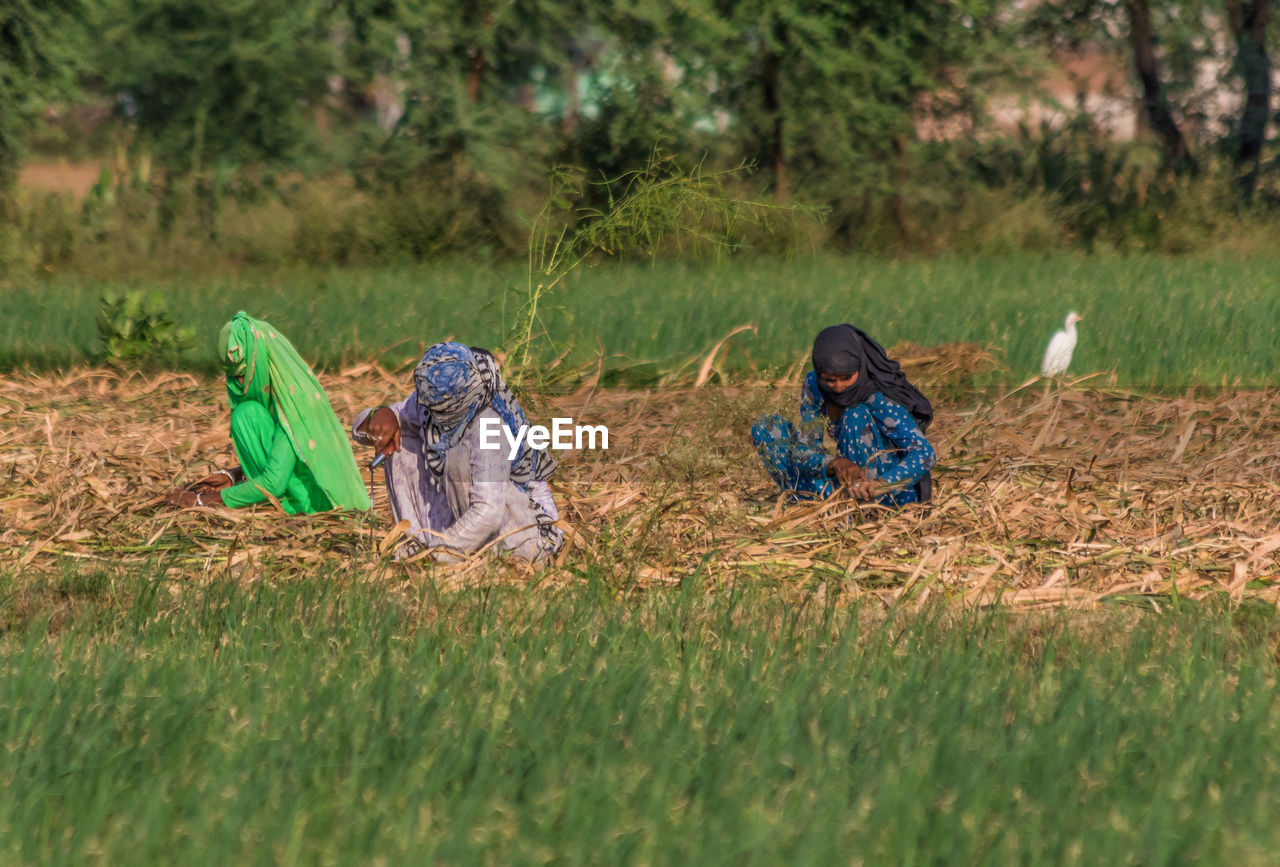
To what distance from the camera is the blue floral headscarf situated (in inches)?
198

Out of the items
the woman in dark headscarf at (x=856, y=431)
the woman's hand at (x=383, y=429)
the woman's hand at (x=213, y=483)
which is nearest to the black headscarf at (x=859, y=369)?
the woman in dark headscarf at (x=856, y=431)

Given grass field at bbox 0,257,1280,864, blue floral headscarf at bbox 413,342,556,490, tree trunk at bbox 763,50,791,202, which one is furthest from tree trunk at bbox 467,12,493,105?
blue floral headscarf at bbox 413,342,556,490

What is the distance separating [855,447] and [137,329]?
6.01 meters

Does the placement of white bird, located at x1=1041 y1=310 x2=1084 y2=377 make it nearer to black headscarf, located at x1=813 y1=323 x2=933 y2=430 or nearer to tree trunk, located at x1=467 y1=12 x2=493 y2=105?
black headscarf, located at x1=813 y1=323 x2=933 y2=430

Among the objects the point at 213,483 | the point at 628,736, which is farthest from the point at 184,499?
the point at 628,736

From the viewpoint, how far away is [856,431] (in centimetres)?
611

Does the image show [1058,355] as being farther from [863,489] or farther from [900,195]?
[900,195]

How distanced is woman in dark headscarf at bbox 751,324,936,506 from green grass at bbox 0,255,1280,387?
269 cm

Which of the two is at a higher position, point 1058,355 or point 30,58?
point 30,58

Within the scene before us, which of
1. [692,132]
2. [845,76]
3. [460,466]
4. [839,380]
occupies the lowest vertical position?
[460,466]

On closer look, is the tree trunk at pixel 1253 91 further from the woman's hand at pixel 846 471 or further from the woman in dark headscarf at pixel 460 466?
the woman in dark headscarf at pixel 460 466

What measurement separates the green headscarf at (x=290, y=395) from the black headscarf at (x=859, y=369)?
1988 millimetres

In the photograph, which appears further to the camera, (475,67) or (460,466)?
(475,67)

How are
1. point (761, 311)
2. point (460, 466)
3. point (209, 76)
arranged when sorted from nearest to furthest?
1. point (460, 466)
2. point (761, 311)
3. point (209, 76)
